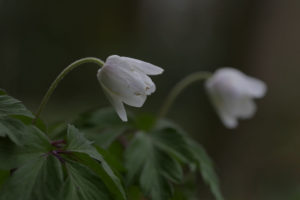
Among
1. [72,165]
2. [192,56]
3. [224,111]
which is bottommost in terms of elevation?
[192,56]

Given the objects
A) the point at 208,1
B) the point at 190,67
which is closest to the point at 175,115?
the point at 190,67

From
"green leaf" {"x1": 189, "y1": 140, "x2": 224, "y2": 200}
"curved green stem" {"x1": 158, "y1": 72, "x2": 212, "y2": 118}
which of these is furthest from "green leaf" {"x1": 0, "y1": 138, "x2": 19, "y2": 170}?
"curved green stem" {"x1": 158, "y1": 72, "x2": 212, "y2": 118}

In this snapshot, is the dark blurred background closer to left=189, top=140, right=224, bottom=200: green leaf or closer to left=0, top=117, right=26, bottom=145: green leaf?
left=189, top=140, right=224, bottom=200: green leaf

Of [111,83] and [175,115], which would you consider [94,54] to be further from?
[111,83]

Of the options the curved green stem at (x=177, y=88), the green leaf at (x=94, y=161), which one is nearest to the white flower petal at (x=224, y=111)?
the curved green stem at (x=177, y=88)

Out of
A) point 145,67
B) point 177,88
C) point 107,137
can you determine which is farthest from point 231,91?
point 145,67

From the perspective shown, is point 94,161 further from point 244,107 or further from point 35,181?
point 244,107
